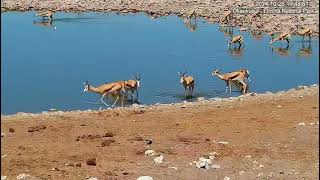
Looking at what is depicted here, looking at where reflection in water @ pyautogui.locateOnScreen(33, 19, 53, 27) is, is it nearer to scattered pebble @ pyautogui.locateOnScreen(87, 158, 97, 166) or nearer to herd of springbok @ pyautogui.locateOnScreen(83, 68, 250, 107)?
herd of springbok @ pyautogui.locateOnScreen(83, 68, 250, 107)

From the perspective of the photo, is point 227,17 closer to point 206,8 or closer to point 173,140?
point 206,8

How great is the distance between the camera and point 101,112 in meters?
18.2

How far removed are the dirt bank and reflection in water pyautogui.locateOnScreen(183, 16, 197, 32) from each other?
93 cm

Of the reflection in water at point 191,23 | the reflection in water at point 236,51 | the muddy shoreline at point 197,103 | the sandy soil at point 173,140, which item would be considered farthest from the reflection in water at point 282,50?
the sandy soil at point 173,140

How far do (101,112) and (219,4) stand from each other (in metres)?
28.8

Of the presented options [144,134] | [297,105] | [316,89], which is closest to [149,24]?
[316,89]

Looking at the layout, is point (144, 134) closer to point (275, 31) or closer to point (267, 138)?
point (267, 138)

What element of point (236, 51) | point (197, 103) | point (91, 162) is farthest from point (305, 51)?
point (91, 162)

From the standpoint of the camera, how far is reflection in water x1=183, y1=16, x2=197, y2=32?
3792 cm

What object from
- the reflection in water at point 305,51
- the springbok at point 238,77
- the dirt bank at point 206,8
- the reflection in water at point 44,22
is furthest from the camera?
the reflection in water at point 44,22

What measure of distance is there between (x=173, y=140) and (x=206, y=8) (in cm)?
3096

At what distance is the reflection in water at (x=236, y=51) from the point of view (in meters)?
30.1

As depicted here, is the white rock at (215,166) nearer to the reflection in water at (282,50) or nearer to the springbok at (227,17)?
the reflection in water at (282,50)

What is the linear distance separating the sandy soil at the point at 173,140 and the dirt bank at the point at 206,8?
19.4m
